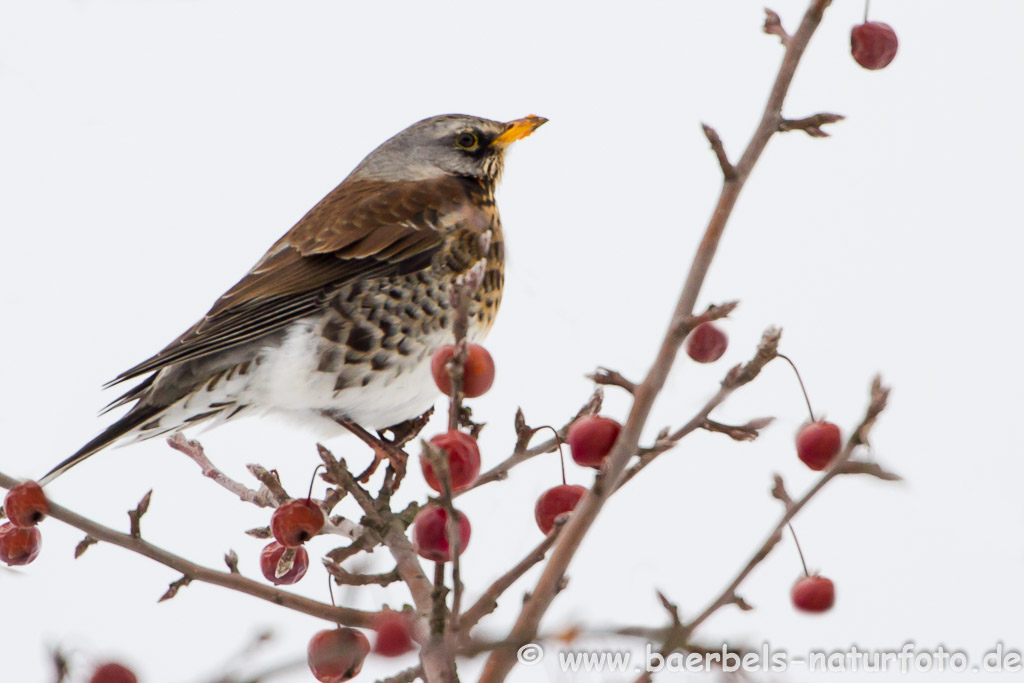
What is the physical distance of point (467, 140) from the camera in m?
1.81

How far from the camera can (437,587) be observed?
70 cm

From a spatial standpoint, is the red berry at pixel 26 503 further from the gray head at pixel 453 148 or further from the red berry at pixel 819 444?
the gray head at pixel 453 148

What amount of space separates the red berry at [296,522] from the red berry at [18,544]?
23 cm

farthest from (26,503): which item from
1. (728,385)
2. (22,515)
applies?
(728,385)

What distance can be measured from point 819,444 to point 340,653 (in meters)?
0.41

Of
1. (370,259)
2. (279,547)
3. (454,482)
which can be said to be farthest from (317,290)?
(454,482)

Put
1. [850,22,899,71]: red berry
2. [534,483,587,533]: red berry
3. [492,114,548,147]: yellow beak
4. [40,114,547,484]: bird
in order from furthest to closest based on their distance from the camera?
[492,114,548,147]: yellow beak → [40,114,547,484]: bird → [534,483,587,533]: red berry → [850,22,899,71]: red berry

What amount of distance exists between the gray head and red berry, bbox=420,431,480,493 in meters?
1.02

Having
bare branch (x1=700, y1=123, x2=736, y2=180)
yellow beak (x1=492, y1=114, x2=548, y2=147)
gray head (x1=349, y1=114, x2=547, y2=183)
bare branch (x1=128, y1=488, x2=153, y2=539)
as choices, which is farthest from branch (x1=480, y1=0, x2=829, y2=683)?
gray head (x1=349, y1=114, x2=547, y2=183)

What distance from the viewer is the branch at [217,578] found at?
806 millimetres

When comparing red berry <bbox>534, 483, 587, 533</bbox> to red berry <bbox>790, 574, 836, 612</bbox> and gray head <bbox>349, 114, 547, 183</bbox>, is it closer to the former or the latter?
red berry <bbox>790, 574, 836, 612</bbox>

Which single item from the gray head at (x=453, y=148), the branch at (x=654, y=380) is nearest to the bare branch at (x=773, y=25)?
the branch at (x=654, y=380)

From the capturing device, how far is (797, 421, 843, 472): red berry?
0.83 meters

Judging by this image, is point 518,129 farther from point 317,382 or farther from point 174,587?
point 174,587
